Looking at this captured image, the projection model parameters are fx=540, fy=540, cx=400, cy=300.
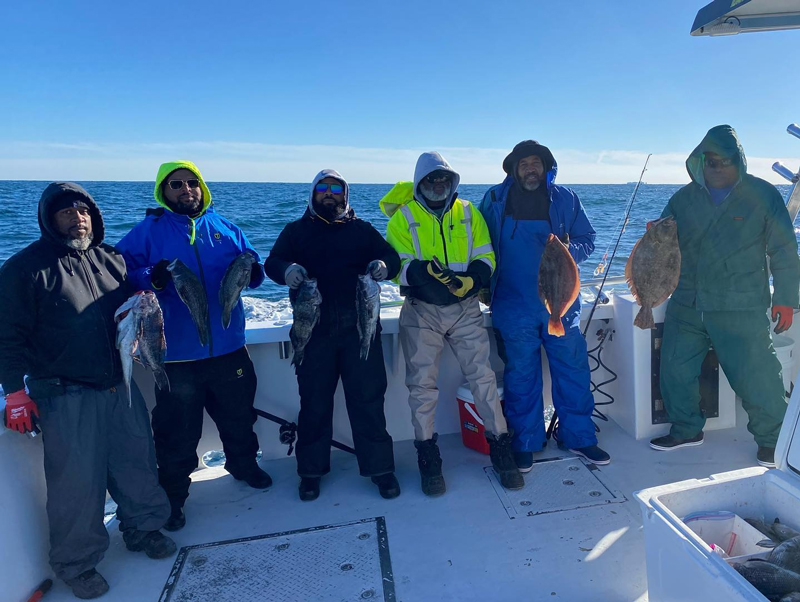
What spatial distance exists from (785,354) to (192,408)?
13.6 ft

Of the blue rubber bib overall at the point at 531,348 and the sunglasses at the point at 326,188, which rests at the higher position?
the sunglasses at the point at 326,188

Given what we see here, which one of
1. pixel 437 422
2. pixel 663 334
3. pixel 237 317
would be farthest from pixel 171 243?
pixel 663 334

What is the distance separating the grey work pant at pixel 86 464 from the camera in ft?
8.84

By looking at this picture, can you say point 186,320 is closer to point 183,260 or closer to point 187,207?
point 183,260

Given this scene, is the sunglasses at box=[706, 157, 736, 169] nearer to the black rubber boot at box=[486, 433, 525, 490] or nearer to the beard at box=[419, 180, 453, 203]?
the beard at box=[419, 180, 453, 203]

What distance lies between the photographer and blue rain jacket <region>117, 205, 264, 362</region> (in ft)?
10.5

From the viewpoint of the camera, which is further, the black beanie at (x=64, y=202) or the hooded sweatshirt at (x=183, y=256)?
the hooded sweatshirt at (x=183, y=256)

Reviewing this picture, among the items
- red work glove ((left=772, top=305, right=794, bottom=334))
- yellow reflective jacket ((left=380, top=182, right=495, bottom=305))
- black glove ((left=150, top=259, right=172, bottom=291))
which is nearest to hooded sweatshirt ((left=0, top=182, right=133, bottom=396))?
black glove ((left=150, top=259, right=172, bottom=291))

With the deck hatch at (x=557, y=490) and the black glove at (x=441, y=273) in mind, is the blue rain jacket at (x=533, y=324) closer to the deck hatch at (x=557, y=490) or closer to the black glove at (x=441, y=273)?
the deck hatch at (x=557, y=490)

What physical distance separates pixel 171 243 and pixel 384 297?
14.5ft

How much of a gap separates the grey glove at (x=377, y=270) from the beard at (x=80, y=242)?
1.51 meters

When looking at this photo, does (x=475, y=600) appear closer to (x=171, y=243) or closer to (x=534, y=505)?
(x=534, y=505)

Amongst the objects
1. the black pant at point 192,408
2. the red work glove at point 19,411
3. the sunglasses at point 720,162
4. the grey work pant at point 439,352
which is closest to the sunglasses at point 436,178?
the grey work pant at point 439,352

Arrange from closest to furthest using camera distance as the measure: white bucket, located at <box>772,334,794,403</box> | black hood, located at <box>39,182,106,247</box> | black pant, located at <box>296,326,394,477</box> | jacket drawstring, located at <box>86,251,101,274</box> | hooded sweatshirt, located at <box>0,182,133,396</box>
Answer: hooded sweatshirt, located at <box>0,182,133,396</box>
black hood, located at <box>39,182,106,247</box>
jacket drawstring, located at <box>86,251,101,274</box>
black pant, located at <box>296,326,394,477</box>
white bucket, located at <box>772,334,794,403</box>
